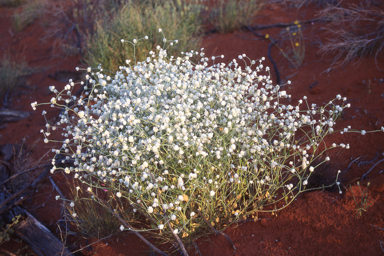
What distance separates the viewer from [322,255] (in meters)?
2.19

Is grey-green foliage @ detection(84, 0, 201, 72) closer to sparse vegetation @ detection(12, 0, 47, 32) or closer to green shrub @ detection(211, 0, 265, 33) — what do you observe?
green shrub @ detection(211, 0, 265, 33)

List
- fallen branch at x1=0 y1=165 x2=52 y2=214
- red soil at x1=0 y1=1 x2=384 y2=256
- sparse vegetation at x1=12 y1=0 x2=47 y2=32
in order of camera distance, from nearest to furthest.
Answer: red soil at x1=0 y1=1 x2=384 y2=256 < fallen branch at x1=0 y1=165 x2=52 y2=214 < sparse vegetation at x1=12 y1=0 x2=47 y2=32

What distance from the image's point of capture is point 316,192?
2623mm

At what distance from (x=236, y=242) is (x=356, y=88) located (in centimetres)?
278

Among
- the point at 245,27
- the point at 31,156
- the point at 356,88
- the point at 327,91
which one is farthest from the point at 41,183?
the point at 245,27

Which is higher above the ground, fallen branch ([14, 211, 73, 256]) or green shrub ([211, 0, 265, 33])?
green shrub ([211, 0, 265, 33])

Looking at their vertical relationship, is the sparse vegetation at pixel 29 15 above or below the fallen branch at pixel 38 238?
above

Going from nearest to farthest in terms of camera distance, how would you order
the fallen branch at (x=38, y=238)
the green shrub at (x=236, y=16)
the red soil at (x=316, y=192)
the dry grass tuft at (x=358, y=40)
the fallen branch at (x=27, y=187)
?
the red soil at (x=316, y=192) < the fallen branch at (x=38, y=238) < the fallen branch at (x=27, y=187) < the dry grass tuft at (x=358, y=40) < the green shrub at (x=236, y=16)

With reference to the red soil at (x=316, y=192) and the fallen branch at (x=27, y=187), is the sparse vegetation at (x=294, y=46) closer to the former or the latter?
the red soil at (x=316, y=192)

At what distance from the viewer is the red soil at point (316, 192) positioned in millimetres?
2297

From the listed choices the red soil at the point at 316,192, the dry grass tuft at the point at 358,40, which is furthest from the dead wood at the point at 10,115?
the dry grass tuft at the point at 358,40

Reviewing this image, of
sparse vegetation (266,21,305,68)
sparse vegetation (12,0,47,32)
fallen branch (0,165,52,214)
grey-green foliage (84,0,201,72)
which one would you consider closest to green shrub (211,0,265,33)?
sparse vegetation (266,21,305,68)

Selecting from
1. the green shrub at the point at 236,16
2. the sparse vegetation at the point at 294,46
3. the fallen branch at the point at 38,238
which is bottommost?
the fallen branch at the point at 38,238

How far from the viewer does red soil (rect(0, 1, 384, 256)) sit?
7.54 ft
